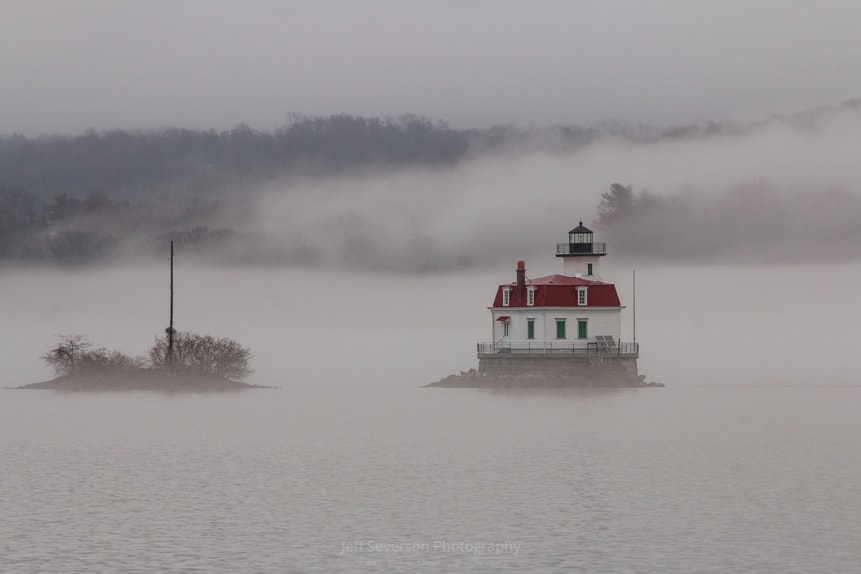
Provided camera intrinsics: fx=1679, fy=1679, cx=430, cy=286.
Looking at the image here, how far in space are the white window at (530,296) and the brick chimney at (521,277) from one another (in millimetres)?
373

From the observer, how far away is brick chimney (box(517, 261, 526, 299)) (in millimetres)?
93312

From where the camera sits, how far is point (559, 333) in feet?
303

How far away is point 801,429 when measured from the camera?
7088cm

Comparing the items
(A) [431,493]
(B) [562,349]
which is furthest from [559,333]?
(A) [431,493]

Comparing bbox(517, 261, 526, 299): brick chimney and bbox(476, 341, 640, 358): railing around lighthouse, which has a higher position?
bbox(517, 261, 526, 299): brick chimney

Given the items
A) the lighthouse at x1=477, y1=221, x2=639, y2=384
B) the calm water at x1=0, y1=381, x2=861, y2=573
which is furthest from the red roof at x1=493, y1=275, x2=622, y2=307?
the calm water at x1=0, y1=381, x2=861, y2=573

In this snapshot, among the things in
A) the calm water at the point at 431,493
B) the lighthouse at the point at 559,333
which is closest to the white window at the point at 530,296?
the lighthouse at the point at 559,333

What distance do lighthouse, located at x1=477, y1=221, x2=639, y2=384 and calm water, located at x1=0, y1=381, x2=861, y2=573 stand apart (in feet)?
44.8

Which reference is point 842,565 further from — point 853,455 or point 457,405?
point 457,405

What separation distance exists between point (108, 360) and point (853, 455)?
52107 millimetres

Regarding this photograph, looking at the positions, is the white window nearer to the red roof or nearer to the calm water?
the red roof

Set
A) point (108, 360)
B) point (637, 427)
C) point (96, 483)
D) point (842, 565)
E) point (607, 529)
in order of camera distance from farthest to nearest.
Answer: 1. point (108, 360)
2. point (637, 427)
3. point (96, 483)
4. point (607, 529)
5. point (842, 565)

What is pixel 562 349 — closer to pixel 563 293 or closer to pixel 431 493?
pixel 563 293

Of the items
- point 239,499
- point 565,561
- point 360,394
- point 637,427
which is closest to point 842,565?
point 565,561
